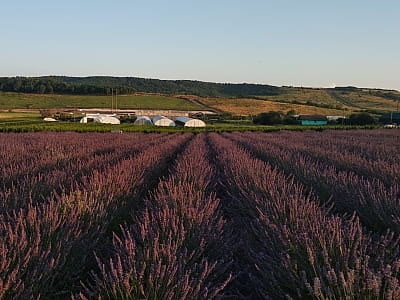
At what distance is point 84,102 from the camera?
A: 332 ft

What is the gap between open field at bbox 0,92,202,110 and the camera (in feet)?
306

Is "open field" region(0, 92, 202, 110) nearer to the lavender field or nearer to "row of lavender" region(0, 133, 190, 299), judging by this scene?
"row of lavender" region(0, 133, 190, 299)

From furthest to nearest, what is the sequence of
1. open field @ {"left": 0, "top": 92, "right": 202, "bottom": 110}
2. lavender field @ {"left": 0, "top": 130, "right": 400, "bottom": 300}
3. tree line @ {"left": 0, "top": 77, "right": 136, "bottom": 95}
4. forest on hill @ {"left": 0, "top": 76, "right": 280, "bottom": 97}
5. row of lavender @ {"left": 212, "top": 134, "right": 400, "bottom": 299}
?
forest on hill @ {"left": 0, "top": 76, "right": 280, "bottom": 97} → tree line @ {"left": 0, "top": 77, "right": 136, "bottom": 95} → open field @ {"left": 0, "top": 92, "right": 202, "bottom": 110} → lavender field @ {"left": 0, "top": 130, "right": 400, "bottom": 300} → row of lavender @ {"left": 212, "top": 134, "right": 400, "bottom": 299}

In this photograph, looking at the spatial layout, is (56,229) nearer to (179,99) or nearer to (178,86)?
(179,99)

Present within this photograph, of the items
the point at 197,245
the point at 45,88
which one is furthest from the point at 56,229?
the point at 45,88

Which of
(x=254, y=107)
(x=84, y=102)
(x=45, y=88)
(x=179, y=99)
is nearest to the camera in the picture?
(x=254, y=107)

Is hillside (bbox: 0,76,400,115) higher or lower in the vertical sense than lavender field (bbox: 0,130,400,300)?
lower

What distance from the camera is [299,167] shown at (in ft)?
26.2

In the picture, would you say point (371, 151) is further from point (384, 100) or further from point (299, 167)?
point (384, 100)

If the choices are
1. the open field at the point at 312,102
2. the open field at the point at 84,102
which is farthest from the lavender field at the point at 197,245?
the open field at the point at 84,102

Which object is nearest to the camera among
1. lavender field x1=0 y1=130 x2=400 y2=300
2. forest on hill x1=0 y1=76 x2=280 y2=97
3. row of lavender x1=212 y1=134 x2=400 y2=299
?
row of lavender x1=212 y1=134 x2=400 y2=299

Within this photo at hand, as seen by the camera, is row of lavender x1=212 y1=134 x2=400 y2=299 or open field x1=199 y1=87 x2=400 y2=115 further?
open field x1=199 y1=87 x2=400 y2=115

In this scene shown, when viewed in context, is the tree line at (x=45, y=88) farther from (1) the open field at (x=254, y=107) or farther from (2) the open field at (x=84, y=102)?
(1) the open field at (x=254, y=107)

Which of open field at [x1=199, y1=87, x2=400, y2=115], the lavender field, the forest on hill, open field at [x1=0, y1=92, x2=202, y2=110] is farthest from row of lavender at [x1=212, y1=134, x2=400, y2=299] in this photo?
the forest on hill
